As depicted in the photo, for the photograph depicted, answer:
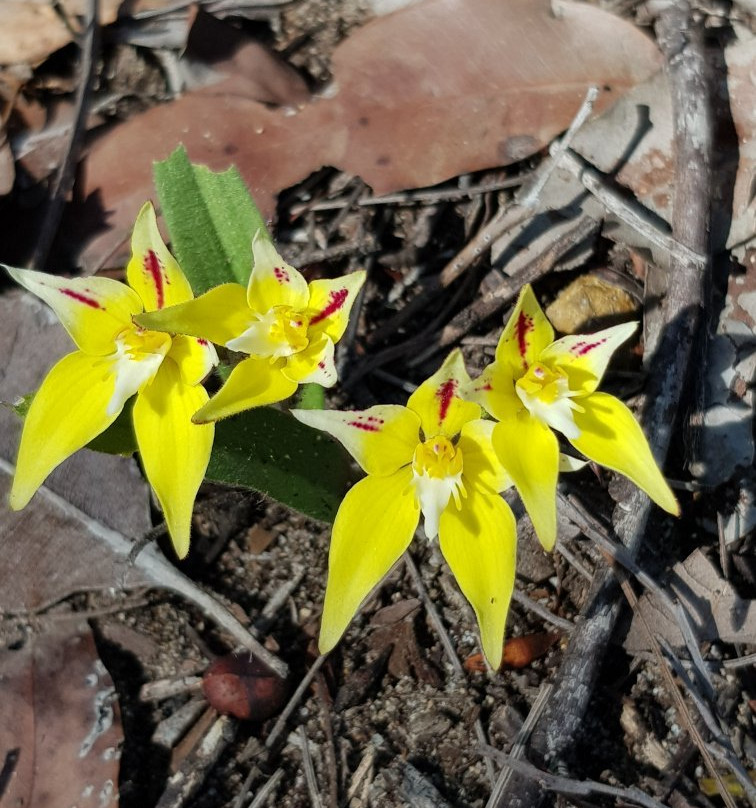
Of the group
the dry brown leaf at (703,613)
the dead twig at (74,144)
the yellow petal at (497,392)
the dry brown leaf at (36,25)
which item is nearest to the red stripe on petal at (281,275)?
the yellow petal at (497,392)

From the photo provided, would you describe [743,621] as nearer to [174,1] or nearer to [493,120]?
[493,120]

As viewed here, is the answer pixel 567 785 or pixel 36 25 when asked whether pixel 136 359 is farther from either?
pixel 36 25

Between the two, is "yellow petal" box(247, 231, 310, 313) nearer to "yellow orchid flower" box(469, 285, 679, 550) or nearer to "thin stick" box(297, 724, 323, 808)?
"yellow orchid flower" box(469, 285, 679, 550)

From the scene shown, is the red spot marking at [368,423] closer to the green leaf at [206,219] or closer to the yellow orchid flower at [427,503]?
the yellow orchid flower at [427,503]

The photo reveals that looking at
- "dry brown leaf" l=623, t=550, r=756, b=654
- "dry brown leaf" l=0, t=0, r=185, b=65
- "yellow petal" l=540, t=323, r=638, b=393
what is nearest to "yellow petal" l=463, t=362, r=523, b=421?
"yellow petal" l=540, t=323, r=638, b=393

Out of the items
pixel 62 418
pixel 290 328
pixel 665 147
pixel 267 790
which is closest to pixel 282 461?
pixel 290 328

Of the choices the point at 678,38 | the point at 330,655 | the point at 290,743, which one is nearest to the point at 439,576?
the point at 330,655
